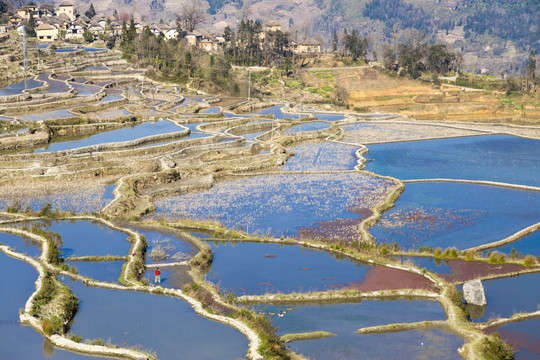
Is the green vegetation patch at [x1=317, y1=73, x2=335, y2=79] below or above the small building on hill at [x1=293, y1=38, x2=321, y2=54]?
below

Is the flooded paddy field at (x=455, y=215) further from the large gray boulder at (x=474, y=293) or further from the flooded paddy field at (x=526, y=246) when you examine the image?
the large gray boulder at (x=474, y=293)

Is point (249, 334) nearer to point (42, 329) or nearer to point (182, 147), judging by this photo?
point (42, 329)

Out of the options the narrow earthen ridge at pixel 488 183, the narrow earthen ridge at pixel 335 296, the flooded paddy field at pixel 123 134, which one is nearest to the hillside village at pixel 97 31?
the flooded paddy field at pixel 123 134

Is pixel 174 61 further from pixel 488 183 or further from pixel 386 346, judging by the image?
pixel 386 346

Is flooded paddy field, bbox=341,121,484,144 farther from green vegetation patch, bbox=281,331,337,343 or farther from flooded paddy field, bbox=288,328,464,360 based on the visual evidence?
green vegetation patch, bbox=281,331,337,343

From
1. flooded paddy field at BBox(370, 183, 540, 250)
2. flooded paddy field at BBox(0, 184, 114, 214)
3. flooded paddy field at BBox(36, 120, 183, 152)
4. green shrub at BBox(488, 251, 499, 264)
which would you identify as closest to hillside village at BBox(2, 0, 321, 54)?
flooded paddy field at BBox(36, 120, 183, 152)

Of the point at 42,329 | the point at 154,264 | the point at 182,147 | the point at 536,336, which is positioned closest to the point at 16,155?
the point at 182,147
